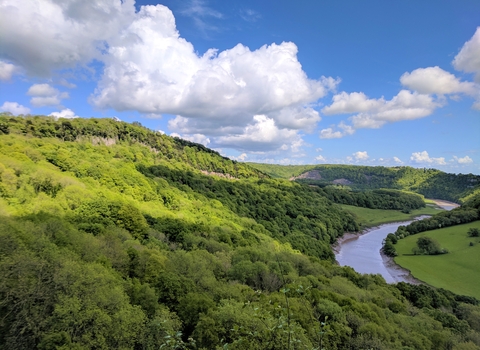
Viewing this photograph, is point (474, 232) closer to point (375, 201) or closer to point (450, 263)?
point (450, 263)

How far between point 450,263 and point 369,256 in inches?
773

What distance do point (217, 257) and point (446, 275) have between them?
173 feet

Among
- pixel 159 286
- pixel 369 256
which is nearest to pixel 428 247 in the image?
pixel 369 256

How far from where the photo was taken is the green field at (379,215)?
131062 millimetres

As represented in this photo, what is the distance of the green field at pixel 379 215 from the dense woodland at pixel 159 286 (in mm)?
61579

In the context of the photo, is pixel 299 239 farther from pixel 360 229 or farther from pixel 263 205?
pixel 360 229

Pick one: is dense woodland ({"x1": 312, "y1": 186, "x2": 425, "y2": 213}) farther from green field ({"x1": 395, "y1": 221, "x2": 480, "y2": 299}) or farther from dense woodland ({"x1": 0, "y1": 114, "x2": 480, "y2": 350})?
dense woodland ({"x1": 0, "y1": 114, "x2": 480, "y2": 350})

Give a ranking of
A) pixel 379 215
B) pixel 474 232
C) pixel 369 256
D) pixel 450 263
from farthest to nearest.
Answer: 1. pixel 379 215
2. pixel 369 256
3. pixel 474 232
4. pixel 450 263

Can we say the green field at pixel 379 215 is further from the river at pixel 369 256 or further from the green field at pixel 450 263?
the green field at pixel 450 263

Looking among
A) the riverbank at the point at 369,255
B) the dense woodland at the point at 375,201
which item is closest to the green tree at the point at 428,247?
the riverbank at the point at 369,255

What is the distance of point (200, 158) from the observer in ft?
516

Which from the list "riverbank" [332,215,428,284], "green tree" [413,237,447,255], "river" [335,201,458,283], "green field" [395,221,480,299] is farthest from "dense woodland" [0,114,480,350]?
"green tree" [413,237,447,255]

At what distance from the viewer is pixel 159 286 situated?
23.9 meters

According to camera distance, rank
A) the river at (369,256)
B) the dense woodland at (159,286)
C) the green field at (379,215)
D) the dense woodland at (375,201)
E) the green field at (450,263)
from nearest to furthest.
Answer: the dense woodland at (159,286) < the green field at (450,263) < the river at (369,256) < the green field at (379,215) < the dense woodland at (375,201)
